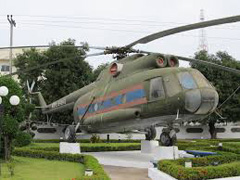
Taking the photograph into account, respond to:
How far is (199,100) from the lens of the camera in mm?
14117

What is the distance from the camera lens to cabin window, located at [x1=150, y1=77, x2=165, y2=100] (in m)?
15.1

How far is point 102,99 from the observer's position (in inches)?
725

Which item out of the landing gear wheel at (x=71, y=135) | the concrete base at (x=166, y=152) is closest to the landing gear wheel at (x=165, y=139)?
the concrete base at (x=166, y=152)

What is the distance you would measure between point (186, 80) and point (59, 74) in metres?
25.6

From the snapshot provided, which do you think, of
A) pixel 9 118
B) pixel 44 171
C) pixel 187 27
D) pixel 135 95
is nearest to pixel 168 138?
pixel 135 95

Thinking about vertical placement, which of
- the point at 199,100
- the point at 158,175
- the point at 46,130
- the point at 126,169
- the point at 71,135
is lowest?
the point at 126,169

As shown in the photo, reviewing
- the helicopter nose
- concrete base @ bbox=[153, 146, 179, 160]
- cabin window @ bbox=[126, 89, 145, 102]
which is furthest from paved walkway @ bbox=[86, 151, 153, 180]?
the helicopter nose

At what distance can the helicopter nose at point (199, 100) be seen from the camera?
14125 mm

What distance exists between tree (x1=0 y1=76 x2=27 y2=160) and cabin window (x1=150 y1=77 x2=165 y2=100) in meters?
6.07

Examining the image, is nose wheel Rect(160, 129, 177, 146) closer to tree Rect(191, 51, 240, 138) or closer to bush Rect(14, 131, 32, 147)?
bush Rect(14, 131, 32, 147)

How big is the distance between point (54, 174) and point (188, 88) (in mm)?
6307

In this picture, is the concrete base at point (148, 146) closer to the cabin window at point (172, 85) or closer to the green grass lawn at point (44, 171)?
the green grass lawn at point (44, 171)

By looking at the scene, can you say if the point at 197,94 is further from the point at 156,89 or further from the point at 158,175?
the point at 158,175

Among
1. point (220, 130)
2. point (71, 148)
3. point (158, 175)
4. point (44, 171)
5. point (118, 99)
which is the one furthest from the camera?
point (220, 130)
